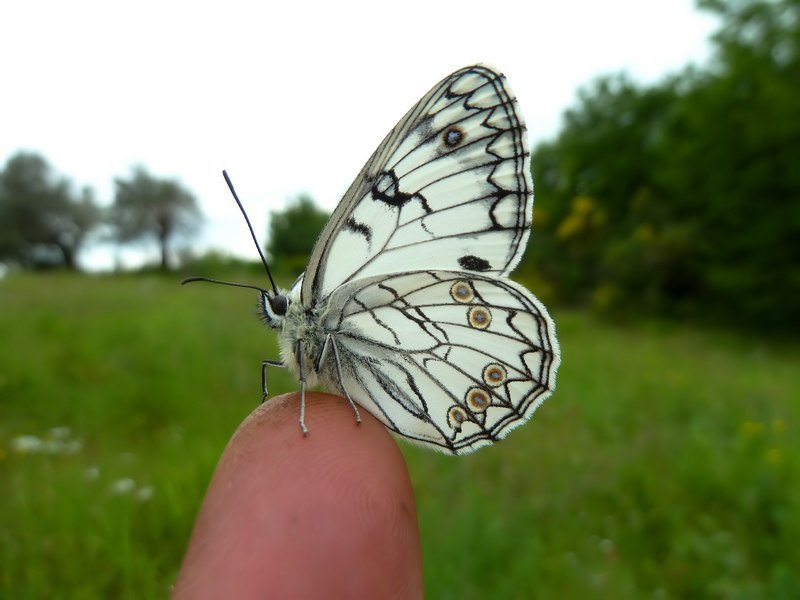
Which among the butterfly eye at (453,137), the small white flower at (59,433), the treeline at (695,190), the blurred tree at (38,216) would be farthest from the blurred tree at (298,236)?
the blurred tree at (38,216)

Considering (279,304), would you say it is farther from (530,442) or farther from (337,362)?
(530,442)

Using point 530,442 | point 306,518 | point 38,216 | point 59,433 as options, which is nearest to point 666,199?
point 530,442

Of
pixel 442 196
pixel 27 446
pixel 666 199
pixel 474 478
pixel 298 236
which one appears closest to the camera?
pixel 442 196

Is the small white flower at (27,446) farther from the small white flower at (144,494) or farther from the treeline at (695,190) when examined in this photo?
the treeline at (695,190)

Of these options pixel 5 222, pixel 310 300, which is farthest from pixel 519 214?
pixel 5 222

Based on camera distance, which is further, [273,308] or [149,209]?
[149,209]

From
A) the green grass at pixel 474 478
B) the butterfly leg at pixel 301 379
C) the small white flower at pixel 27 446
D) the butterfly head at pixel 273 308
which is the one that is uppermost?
the butterfly head at pixel 273 308

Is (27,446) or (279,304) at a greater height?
(279,304)

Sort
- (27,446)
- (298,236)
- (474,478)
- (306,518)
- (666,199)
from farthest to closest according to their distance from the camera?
(666,199), (298,236), (474,478), (27,446), (306,518)
